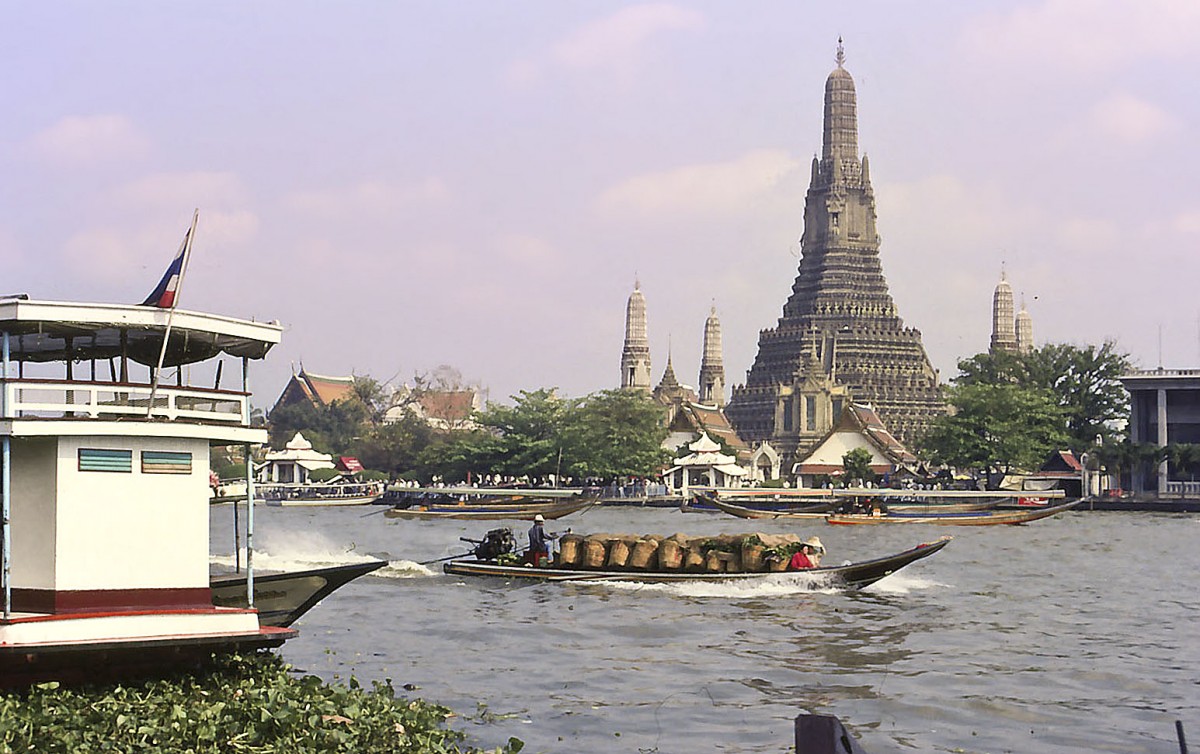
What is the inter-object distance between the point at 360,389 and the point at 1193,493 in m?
60.3

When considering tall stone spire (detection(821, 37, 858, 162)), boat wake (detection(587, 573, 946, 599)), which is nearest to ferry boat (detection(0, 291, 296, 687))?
boat wake (detection(587, 573, 946, 599))

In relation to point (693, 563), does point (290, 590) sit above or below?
above

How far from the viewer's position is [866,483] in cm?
8244

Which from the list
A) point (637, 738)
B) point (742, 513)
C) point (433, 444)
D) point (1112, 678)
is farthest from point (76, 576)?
point (433, 444)

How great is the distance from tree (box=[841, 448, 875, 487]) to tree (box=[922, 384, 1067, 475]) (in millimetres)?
5614

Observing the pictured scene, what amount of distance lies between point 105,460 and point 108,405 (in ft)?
2.19

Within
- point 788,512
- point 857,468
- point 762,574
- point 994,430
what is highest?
point 994,430

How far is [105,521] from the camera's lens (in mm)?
11625

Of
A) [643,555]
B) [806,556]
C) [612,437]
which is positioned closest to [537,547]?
[643,555]

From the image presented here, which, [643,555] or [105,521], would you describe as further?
[643,555]

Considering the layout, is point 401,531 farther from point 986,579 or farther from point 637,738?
point 637,738

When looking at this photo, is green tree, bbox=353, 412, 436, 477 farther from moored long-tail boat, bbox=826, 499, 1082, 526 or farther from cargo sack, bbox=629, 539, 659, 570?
cargo sack, bbox=629, 539, 659, 570

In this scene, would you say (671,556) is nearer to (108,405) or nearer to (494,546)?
(494,546)

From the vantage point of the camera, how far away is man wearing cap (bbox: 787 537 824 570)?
25141mm
